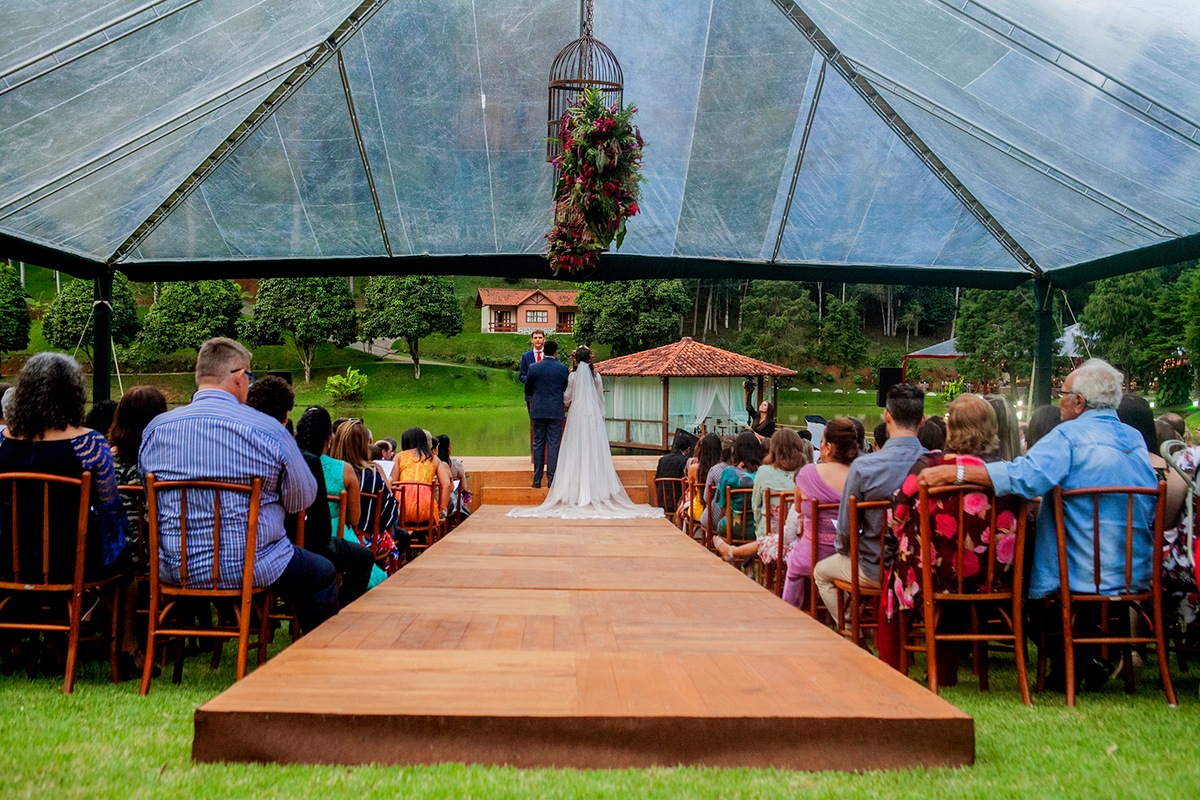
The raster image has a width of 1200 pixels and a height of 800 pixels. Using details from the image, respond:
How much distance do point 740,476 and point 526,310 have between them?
240 feet

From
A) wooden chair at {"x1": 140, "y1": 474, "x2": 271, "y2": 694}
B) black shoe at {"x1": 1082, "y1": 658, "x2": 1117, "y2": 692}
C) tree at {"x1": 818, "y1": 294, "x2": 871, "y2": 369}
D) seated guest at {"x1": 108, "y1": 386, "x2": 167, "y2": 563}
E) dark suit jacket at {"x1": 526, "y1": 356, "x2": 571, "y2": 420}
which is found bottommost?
black shoe at {"x1": 1082, "y1": 658, "x2": 1117, "y2": 692}

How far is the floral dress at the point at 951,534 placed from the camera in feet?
11.7

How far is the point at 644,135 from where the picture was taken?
9.12 m

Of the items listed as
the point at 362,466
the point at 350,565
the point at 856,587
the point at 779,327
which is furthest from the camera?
the point at 779,327

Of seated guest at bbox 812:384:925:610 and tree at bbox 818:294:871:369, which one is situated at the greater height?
tree at bbox 818:294:871:369

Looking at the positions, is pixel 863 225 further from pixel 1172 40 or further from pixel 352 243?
pixel 352 243

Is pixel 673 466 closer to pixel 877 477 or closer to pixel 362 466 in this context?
pixel 362 466

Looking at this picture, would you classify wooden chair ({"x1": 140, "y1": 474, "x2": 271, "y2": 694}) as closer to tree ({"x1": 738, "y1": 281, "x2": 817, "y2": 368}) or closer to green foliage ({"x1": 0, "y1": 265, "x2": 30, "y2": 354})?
tree ({"x1": 738, "y1": 281, "x2": 817, "y2": 368})

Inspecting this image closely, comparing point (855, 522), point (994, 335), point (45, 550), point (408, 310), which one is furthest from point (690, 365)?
point (408, 310)

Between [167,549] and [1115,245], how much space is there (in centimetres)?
759

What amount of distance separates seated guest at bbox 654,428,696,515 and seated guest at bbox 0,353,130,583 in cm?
590

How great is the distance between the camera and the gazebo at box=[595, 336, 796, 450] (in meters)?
31.9

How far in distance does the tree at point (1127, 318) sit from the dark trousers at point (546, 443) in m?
48.7

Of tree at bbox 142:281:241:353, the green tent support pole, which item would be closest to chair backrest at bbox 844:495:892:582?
the green tent support pole
